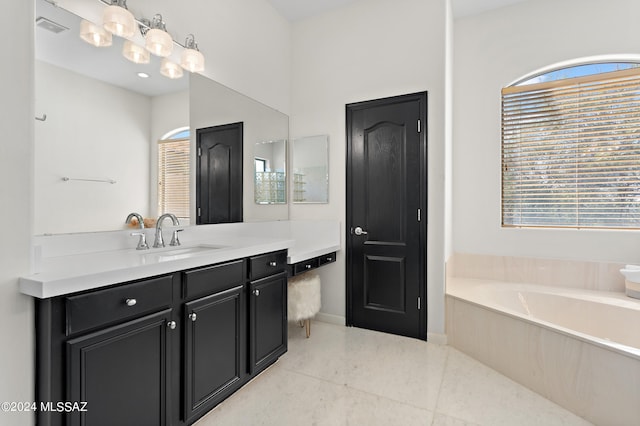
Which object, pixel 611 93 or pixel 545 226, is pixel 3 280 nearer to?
pixel 545 226

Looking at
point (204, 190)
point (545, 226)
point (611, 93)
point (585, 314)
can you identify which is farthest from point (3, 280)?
point (611, 93)

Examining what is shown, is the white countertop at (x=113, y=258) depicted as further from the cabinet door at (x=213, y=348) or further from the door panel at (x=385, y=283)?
the door panel at (x=385, y=283)

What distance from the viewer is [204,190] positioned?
236 centimetres

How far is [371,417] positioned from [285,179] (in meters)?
2.27

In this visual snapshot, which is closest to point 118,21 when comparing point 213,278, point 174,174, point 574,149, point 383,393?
point 174,174

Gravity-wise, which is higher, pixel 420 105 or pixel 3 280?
pixel 420 105

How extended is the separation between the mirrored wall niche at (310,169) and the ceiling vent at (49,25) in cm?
206

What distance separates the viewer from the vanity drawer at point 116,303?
116 cm

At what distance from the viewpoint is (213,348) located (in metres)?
1.74

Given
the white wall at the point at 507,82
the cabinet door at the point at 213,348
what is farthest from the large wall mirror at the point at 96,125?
the white wall at the point at 507,82

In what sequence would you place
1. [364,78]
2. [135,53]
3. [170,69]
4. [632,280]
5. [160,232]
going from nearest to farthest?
[135,53] → [160,232] → [170,69] → [632,280] → [364,78]

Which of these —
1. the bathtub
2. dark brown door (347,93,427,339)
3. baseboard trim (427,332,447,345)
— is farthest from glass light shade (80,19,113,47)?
baseboard trim (427,332,447,345)

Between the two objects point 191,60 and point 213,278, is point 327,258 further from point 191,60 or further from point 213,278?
point 191,60

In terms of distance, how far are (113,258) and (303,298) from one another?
1531 millimetres
